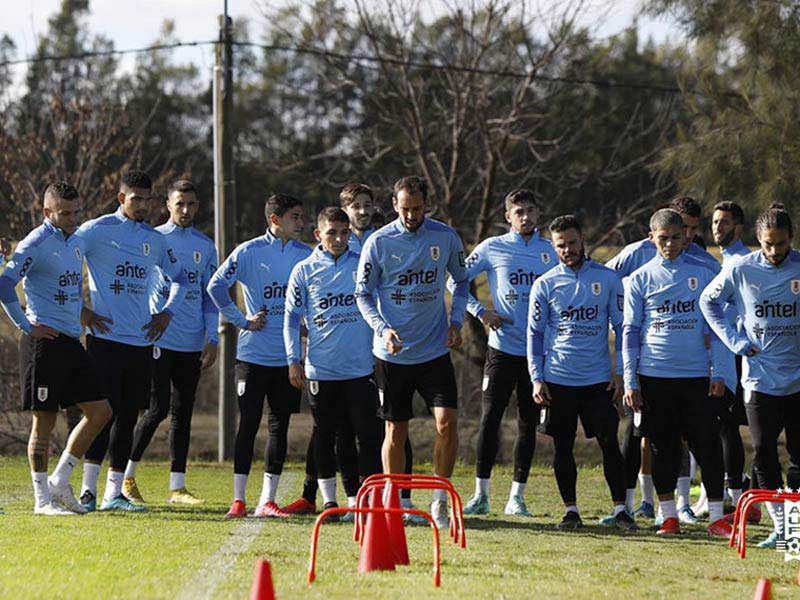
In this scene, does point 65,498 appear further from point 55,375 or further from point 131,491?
point 131,491

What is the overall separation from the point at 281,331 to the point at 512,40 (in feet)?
37.3


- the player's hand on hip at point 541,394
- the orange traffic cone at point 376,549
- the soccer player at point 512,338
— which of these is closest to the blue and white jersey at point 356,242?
the soccer player at point 512,338

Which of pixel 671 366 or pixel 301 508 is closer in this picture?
pixel 671 366

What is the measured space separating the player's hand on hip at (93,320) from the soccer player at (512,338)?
9.75 feet

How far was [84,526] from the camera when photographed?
9828mm

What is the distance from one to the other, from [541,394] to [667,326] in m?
1.08

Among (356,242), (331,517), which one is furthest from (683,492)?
(356,242)

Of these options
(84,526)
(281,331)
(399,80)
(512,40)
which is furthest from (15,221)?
(84,526)

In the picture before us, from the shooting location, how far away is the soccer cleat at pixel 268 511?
437 inches

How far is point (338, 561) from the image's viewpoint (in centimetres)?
827

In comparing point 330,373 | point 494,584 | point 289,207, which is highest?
point 289,207

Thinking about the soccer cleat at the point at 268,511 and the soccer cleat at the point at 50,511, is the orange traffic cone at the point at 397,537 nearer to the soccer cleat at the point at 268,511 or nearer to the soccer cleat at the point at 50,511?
the soccer cleat at the point at 268,511

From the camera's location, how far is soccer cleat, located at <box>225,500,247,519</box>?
1097 centimetres

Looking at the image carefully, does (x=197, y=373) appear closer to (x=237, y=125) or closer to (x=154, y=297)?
(x=154, y=297)
